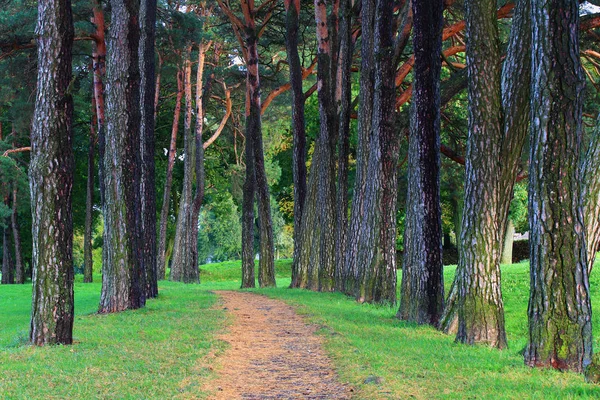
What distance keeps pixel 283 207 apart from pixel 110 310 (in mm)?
35699

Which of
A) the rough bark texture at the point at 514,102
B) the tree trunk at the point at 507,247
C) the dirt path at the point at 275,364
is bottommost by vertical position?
the dirt path at the point at 275,364

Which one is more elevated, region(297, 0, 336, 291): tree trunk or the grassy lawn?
region(297, 0, 336, 291): tree trunk

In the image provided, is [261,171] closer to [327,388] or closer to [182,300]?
[182,300]

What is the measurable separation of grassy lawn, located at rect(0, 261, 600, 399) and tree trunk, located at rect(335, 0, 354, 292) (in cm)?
674

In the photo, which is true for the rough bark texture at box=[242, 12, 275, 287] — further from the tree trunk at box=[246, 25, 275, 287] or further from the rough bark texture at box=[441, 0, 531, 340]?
the rough bark texture at box=[441, 0, 531, 340]

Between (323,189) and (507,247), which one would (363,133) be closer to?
(323,189)

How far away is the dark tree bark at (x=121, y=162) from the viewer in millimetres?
14930

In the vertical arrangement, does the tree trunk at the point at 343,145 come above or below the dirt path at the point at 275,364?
above

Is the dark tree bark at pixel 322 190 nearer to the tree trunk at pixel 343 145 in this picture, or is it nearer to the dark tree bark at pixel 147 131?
the tree trunk at pixel 343 145

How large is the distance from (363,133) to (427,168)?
20.9 feet

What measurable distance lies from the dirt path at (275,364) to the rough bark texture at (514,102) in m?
2.74

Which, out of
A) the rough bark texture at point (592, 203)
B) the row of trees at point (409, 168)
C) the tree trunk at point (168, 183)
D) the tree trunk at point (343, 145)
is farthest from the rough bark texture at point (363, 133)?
the tree trunk at point (168, 183)

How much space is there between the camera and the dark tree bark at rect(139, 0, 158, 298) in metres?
18.2

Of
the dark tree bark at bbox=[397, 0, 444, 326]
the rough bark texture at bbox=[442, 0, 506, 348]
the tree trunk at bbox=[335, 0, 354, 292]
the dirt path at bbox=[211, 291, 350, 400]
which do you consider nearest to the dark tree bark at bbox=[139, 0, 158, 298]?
the tree trunk at bbox=[335, 0, 354, 292]
